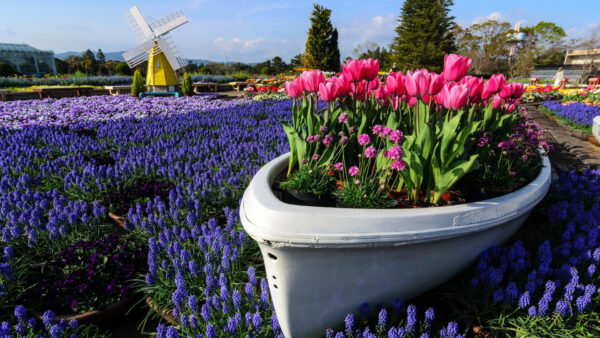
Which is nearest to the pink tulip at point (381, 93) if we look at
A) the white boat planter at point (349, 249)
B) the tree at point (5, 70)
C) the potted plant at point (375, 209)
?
the potted plant at point (375, 209)

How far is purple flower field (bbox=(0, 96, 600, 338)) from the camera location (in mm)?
1982

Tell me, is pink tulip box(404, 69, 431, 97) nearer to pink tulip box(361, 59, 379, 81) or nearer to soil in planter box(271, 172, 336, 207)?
pink tulip box(361, 59, 379, 81)

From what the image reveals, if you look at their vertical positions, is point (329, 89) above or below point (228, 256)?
above

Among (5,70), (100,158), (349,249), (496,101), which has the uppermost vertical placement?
(5,70)

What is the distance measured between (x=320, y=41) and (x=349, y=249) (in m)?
29.8

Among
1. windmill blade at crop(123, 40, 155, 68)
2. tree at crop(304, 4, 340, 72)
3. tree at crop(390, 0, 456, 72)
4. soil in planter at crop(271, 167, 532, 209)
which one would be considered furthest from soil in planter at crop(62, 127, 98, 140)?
tree at crop(390, 0, 456, 72)

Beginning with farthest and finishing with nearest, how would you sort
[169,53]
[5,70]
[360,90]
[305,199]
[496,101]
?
[5,70]
[169,53]
[496,101]
[360,90]
[305,199]

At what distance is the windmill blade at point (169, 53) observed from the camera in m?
21.8

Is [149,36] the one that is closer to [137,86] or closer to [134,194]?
[137,86]

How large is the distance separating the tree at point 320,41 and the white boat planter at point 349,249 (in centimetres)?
2857

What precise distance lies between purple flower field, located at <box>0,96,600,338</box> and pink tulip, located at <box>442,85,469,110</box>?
106 cm

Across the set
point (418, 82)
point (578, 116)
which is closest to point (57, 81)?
point (418, 82)

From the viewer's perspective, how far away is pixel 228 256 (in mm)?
2520

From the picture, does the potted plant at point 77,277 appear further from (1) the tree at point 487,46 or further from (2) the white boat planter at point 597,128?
(1) the tree at point 487,46
